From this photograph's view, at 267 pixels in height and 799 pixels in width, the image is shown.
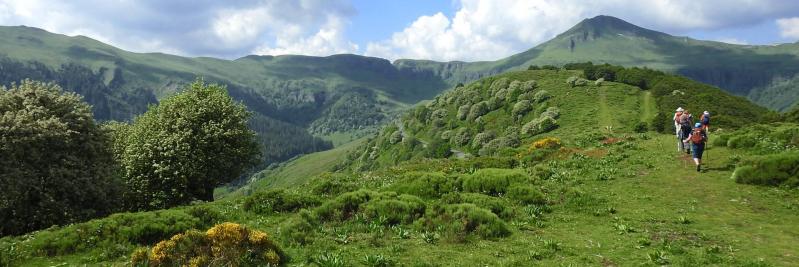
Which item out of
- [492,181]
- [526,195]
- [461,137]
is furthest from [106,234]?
[461,137]

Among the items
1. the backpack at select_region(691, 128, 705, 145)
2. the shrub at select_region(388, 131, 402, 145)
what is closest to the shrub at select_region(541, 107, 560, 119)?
the backpack at select_region(691, 128, 705, 145)

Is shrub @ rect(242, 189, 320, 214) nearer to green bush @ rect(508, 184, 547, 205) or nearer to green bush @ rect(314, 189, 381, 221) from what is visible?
green bush @ rect(314, 189, 381, 221)

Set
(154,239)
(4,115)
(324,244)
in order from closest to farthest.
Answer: (324,244), (154,239), (4,115)

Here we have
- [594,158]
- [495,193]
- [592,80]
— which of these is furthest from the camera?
[592,80]

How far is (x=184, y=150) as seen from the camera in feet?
145

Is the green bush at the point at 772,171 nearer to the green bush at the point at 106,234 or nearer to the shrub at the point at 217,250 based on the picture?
the shrub at the point at 217,250

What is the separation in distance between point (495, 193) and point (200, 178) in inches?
1182

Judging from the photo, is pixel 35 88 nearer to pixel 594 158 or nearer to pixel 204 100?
pixel 204 100

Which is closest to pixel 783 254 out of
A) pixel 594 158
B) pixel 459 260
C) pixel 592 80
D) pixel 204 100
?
pixel 459 260

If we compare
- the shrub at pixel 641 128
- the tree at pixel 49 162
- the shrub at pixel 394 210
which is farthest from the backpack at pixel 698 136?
the tree at pixel 49 162

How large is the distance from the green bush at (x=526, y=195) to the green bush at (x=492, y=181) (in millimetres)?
1027

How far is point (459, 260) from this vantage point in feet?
51.5

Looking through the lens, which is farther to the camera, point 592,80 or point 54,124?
point 592,80

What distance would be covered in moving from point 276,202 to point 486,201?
11.0m
